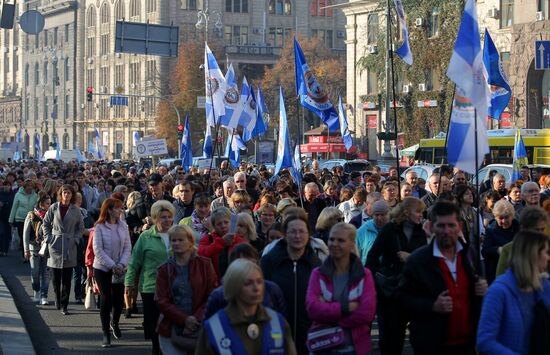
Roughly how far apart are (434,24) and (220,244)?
50092mm

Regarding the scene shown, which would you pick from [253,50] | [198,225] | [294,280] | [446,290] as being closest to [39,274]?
[198,225]

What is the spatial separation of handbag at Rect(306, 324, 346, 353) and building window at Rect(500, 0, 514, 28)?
47.3 meters

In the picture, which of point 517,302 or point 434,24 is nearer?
point 517,302

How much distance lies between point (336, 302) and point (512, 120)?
44.6 metres

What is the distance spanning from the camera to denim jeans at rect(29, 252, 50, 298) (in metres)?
15.8

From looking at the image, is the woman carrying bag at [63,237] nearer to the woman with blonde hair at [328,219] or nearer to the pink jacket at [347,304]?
the woman with blonde hair at [328,219]

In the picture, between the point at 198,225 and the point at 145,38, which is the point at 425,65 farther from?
the point at 198,225

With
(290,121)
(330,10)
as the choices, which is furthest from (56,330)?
(330,10)

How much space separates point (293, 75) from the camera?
76500 millimetres

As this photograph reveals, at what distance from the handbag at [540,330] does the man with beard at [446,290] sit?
885mm

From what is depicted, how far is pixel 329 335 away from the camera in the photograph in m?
7.32

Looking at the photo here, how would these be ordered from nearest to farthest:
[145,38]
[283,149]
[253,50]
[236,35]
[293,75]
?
1. [283,149]
2. [145,38]
3. [293,75]
4. [253,50]
5. [236,35]

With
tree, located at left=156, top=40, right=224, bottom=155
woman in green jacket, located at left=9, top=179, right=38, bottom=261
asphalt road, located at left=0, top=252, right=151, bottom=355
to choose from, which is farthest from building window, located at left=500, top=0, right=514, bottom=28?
asphalt road, located at left=0, top=252, right=151, bottom=355

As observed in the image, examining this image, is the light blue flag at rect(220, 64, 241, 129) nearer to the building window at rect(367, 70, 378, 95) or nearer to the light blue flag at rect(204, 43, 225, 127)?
the light blue flag at rect(204, 43, 225, 127)
